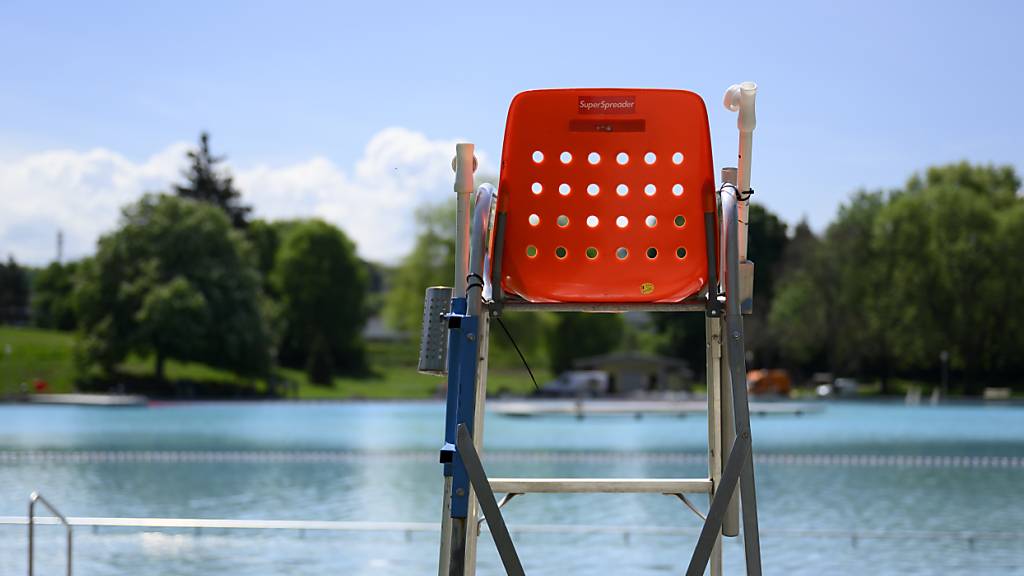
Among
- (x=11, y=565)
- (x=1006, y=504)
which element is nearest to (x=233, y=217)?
(x=1006, y=504)

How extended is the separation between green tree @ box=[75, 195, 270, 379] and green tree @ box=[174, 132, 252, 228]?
663 inches

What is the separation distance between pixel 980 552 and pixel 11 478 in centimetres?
1300

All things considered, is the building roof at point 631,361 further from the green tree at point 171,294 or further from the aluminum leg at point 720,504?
the aluminum leg at point 720,504

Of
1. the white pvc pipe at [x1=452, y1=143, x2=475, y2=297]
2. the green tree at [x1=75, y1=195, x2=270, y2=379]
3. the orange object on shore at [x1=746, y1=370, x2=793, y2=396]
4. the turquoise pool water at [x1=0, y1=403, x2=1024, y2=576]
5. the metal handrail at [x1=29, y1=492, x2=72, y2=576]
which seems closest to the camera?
the white pvc pipe at [x1=452, y1=143, x2=475, y2=297]

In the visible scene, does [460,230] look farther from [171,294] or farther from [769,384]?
[769,384]

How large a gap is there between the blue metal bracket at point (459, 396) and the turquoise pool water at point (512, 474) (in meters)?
3.87

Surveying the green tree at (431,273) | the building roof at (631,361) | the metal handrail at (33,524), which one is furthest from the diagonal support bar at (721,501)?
the building roof at (631,361)

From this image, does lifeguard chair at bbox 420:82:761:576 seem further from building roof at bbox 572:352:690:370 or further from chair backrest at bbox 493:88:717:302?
building roof at bbox 572:352:690:370

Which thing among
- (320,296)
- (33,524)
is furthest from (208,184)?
(33,524)

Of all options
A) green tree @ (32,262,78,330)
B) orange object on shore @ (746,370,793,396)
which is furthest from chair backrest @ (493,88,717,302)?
green tree @ (32,262,78,330)

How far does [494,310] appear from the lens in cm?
246

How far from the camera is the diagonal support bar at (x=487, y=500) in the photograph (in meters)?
2.22

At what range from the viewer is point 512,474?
17500 millimetres

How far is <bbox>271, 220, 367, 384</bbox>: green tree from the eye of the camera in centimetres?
6394
